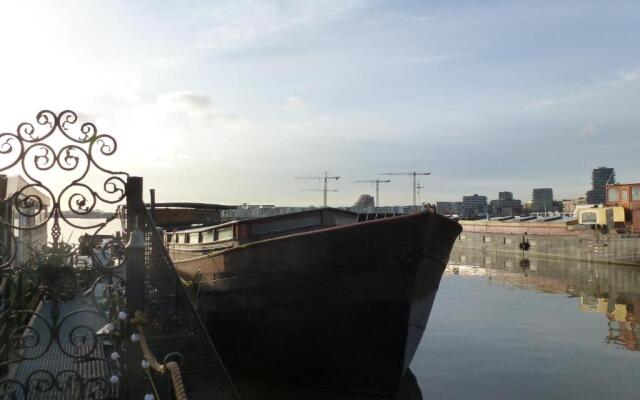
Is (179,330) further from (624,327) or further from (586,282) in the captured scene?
(586,282)

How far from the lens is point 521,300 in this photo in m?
25.3

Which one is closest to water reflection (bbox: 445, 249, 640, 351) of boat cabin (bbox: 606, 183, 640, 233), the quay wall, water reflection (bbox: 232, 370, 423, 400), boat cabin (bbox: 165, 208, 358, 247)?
the quay wall

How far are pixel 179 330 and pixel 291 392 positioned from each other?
5662mm

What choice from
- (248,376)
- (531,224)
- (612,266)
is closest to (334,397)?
(248,376)

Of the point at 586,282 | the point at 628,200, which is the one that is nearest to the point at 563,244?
the point at 628,200

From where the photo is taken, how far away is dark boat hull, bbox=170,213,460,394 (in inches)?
419

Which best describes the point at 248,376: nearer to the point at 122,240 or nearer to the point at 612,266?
the point at 122,240

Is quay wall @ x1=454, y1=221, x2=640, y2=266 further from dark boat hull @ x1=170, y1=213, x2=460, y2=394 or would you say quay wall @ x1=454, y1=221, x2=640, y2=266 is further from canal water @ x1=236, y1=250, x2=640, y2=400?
dark boat hull @ x1=170, y1=213, x2=460, y2=394

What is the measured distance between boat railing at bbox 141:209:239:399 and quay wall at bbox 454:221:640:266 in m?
27.0

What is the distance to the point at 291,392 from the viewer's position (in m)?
11.8

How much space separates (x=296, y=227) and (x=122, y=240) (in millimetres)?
6830

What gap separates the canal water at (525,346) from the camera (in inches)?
480

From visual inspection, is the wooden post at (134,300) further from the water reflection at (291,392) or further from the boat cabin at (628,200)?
the boat cabin at (628,200)

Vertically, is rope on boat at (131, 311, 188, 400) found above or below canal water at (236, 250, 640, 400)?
above
